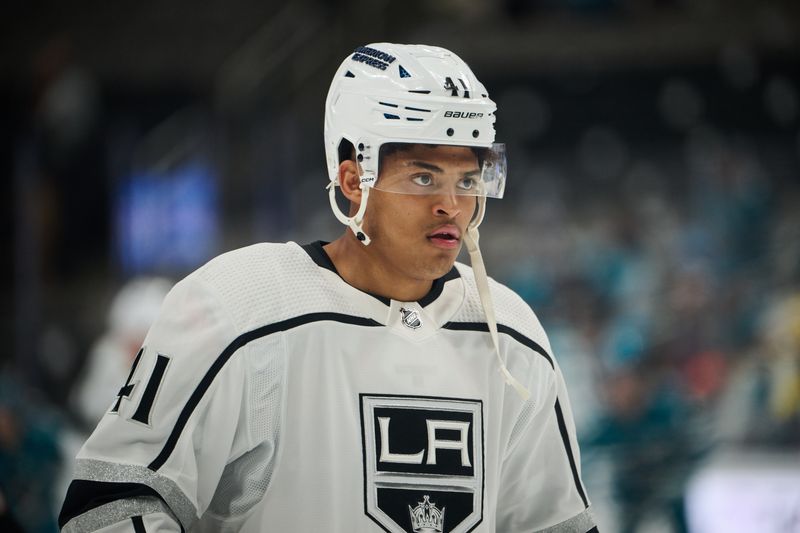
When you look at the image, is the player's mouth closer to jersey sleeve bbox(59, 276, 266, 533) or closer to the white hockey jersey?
the white hockey jersey

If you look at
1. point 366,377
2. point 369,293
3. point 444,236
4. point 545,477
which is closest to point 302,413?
point 366,377

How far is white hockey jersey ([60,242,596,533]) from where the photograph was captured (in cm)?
176

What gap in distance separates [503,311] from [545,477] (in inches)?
11.6

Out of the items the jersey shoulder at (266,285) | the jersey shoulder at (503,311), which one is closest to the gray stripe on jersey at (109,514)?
the jersey shoulder at (266,285)

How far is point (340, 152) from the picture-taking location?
2029 millimetres

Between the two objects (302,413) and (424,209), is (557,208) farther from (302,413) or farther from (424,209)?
(302,413)

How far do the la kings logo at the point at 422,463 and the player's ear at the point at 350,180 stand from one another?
33cm

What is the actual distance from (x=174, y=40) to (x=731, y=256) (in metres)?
4.92

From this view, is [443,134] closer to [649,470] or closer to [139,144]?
[649,470]

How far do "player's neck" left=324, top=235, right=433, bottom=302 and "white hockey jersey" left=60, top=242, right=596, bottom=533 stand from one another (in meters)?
0.02

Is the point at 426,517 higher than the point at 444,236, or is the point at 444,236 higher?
the point at 444,236

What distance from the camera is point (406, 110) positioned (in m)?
1.92

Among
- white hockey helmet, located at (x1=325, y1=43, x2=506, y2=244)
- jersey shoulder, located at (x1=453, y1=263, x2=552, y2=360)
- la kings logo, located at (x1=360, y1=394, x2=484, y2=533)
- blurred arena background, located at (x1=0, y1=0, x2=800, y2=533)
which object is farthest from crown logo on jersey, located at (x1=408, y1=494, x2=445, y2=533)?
blurred arena background, located at (x1=0, y1=0, x2=800, y2=533)

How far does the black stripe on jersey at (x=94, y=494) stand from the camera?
173 cm
